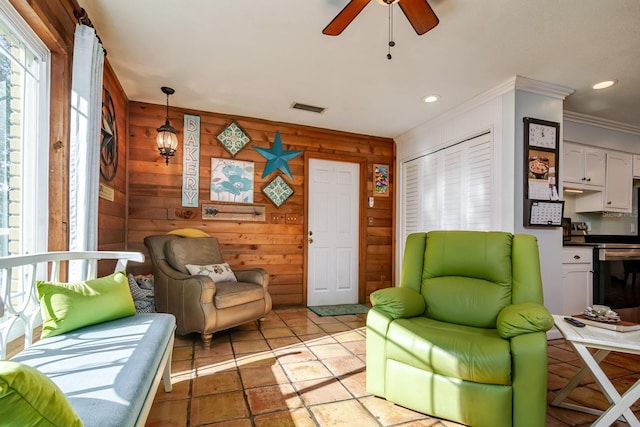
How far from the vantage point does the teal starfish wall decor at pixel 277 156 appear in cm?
408

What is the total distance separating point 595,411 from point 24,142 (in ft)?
11.3

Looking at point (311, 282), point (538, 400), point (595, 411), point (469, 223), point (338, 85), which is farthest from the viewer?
point (311, 282)

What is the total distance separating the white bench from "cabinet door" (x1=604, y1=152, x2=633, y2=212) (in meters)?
4.85

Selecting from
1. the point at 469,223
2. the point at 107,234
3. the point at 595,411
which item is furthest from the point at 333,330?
the point at 107,234

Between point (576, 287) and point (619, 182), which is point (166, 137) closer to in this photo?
point (576, 287)

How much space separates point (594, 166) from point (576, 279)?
1.44 metres

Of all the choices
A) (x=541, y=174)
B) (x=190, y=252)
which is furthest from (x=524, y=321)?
(x=190, y=252)

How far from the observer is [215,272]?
317 cm

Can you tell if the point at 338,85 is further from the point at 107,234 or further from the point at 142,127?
the point at 107,234

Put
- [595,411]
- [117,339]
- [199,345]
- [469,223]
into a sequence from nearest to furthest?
[117,339] < [595,411] < [199,345] < [469,223]

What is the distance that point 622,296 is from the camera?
3.49 metres

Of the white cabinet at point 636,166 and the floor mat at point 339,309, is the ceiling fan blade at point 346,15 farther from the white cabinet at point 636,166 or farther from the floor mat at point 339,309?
the white cabinet at point 636,166

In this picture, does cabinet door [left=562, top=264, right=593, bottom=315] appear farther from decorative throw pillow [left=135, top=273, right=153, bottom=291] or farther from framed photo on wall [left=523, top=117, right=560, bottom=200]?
decorative throw pillow [left=135, top=273, right=153, bottom=291]

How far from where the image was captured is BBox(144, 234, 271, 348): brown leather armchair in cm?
274
